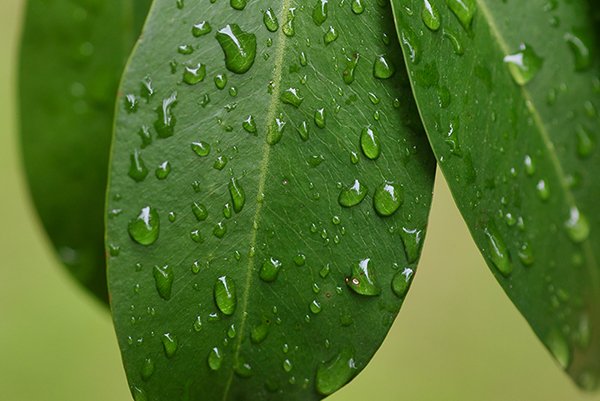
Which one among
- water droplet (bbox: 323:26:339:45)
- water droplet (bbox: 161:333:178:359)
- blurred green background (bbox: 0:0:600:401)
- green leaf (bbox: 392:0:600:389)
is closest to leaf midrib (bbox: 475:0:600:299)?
green leaf (bbox: 392:0:600:389)

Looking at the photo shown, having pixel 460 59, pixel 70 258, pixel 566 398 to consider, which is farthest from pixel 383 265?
pixel 566 398

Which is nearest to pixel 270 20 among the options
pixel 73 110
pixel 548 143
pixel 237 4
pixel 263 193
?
pixel 237 4

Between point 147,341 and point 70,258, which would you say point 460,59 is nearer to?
point 147,341

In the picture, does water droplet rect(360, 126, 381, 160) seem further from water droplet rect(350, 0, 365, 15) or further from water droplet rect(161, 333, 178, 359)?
water droplet rect(161, 333, 178, 359)

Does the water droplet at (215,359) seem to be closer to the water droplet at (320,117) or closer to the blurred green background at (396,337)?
the water droplet at (320,117)

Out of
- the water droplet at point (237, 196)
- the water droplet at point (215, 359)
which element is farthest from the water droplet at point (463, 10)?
the water droplet at point (215, 359)
